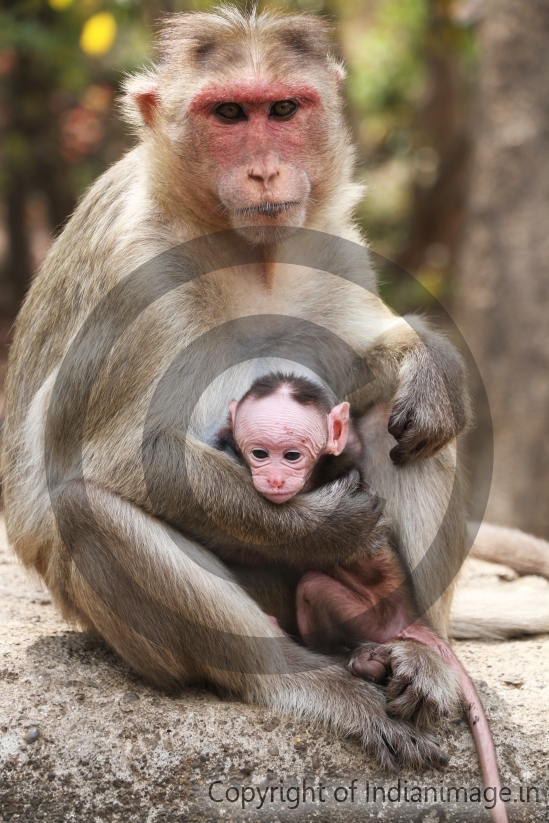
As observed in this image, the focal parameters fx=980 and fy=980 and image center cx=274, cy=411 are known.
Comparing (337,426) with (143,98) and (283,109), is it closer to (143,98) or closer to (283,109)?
(283,109)

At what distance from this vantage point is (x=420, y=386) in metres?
3.91

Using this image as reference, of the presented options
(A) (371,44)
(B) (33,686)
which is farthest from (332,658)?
(A) (371,44)

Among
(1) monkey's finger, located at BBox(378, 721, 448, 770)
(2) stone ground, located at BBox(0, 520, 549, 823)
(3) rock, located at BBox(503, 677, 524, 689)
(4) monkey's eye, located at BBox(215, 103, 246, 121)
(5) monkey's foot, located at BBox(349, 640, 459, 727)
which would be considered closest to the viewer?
(2) stone ground, located at BBox(0, 520, 549, 823)

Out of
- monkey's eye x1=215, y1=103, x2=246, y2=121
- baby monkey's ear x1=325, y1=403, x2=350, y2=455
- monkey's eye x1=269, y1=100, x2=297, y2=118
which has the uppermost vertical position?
monkey's eye x1=269, y1=100, x2=297, y2=118

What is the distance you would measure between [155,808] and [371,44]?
44.1 ft

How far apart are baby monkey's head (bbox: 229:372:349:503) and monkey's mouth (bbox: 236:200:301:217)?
2.06ft

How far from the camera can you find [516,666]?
14.2ft

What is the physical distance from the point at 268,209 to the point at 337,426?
0.86 m

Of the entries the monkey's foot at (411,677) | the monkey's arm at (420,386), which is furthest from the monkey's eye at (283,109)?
the monkey's foot at (411,677)

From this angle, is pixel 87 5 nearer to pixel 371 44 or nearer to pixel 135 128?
pixel 135 128

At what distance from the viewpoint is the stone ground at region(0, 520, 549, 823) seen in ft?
11.0

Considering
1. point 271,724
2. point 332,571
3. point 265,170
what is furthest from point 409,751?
point 265,170

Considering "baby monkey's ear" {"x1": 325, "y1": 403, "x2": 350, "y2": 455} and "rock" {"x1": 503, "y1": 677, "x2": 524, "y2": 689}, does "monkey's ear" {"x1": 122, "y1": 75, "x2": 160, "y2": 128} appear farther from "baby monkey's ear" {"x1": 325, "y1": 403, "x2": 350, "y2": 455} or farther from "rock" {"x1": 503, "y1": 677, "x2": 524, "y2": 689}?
"rock" {"x1": 503, "y1": 677, "x2": 524, "y2": 689}

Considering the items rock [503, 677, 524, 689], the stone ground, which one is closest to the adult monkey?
the stone ground
